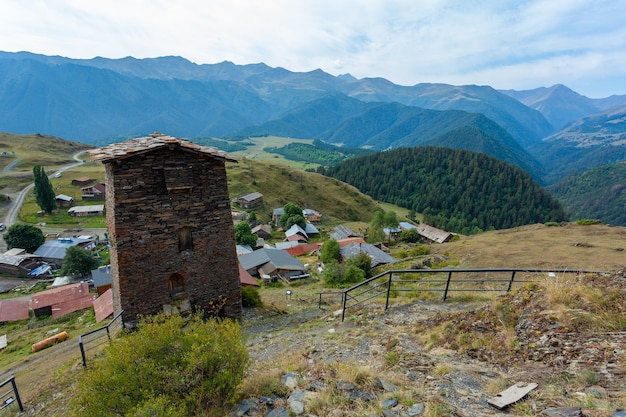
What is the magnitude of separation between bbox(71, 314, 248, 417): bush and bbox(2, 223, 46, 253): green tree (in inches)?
→ 2569

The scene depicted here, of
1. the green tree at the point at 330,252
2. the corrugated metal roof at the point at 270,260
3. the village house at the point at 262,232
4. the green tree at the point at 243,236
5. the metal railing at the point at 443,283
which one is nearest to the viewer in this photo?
the metal railing at the point at 443,283

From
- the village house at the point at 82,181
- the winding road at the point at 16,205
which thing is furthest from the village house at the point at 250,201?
the winding road at the point at 16,205

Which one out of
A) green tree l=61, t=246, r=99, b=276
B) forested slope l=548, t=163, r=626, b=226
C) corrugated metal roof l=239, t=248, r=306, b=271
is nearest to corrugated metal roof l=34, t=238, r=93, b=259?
green tree l=61, t=246, r=99, b=276

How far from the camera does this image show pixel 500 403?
17.0 feet

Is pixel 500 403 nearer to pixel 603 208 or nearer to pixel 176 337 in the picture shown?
pixel 176 337

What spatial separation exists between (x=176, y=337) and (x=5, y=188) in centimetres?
11361

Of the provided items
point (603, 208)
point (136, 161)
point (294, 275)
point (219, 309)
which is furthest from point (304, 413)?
point (603, 208)

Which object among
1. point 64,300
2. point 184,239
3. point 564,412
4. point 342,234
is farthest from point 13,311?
point 342,234

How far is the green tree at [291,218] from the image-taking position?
78.6m

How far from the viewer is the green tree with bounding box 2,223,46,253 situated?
54.1 m

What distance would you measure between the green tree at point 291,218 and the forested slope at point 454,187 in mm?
54586

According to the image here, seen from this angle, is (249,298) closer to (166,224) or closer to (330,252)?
(166,224)

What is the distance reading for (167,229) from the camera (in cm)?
1180

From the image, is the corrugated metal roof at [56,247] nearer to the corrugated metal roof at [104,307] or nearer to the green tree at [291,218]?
the corrugated metal roof at [104,307]
